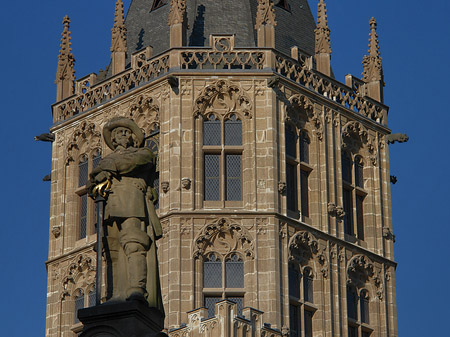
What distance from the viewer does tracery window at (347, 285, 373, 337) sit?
37.2 metres

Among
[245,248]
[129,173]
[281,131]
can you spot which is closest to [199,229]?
[245,248]

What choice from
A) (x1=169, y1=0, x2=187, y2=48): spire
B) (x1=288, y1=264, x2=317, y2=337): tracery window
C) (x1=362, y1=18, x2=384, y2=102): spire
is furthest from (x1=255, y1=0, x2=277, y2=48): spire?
(x1=288, y1=264, x2=317, y2=337): tracery window

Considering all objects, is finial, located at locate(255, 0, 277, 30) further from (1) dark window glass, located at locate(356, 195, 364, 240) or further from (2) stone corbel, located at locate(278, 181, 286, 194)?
(1) dark window glass, located at locate(356, 195, 364, 240)

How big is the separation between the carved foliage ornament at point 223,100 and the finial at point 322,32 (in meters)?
3.72

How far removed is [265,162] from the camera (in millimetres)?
36250

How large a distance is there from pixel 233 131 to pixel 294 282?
164 inches

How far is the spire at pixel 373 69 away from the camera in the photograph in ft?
133

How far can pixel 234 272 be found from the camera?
116 feet

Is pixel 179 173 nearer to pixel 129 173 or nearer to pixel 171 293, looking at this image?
pixel 171 293

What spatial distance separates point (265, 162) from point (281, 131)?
3.43ft

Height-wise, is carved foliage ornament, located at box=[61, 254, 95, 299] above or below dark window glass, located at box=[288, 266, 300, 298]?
above

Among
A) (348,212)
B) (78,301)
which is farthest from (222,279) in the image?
(348,212)

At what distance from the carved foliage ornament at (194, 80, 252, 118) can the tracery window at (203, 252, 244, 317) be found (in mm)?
3835

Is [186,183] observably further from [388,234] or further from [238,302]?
[388,234]
